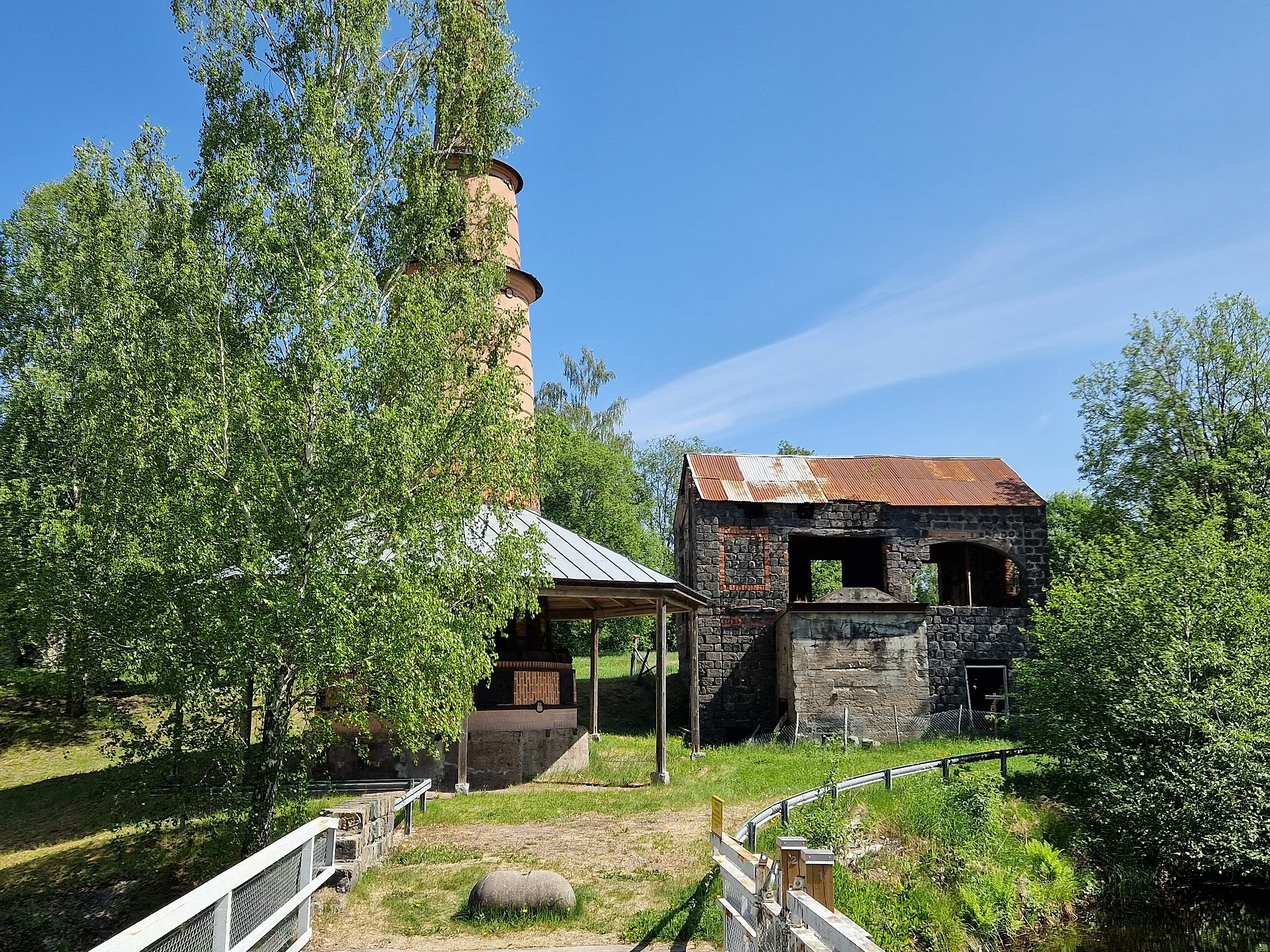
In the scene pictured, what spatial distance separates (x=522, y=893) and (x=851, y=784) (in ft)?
18.8

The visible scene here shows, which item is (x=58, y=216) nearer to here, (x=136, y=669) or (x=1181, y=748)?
(x=136, y=669)

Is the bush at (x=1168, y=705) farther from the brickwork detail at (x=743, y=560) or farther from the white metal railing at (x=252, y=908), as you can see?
the white metal railing at (x=252, y=908)

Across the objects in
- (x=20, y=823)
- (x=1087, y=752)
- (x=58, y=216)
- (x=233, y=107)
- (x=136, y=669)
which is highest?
(x=58, y=216)

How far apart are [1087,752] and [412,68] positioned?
46.4 feet

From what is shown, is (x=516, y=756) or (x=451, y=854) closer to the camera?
(x=451, y=854)

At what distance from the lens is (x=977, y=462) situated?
2611cm

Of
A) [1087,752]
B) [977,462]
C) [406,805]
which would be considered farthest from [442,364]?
[977,462]

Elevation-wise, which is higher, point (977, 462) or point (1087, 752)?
point (977, 462)

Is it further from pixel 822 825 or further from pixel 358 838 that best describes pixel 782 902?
pixel 358 838

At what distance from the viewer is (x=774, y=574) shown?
2339 cm

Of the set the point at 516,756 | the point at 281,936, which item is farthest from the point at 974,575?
the point at 281,936

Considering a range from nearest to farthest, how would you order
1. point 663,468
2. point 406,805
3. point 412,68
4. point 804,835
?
Answer: point 804,835, point 406,805, point 412,68, point 663,468

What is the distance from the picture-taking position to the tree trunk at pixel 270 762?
30.2 feet

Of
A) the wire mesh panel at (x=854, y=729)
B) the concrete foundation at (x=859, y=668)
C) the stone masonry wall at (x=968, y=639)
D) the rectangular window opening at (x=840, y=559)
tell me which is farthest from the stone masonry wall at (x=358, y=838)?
the rectangular window opening at (x=840, y=559)
